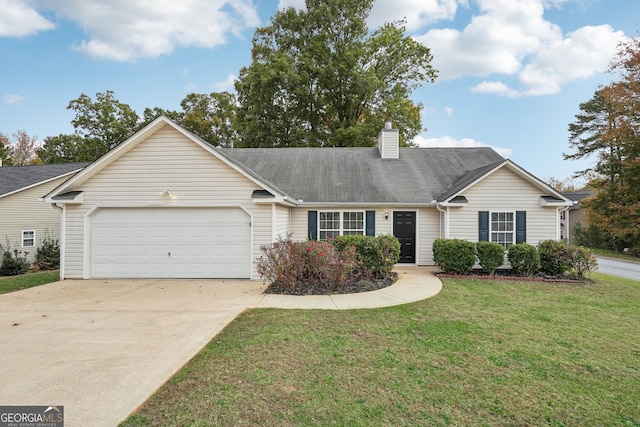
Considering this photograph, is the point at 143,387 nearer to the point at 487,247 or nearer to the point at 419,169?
the point at 487,247

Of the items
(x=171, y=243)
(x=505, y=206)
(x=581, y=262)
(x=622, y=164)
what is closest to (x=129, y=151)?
(x=171, y=243)

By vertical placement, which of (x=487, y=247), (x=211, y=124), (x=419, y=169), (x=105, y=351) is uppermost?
(x=211, y=124)

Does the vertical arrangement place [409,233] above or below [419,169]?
below

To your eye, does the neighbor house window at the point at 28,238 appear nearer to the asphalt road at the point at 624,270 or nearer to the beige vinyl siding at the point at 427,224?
the beige vinyl siding at the point at 427,224

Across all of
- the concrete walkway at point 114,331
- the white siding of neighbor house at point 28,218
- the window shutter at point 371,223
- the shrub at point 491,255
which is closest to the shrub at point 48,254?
the white siding of neighbor house at point 28,218

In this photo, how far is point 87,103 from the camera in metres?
26.7

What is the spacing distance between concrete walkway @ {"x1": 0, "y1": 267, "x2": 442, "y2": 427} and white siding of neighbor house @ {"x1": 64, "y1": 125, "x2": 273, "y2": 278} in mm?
1578

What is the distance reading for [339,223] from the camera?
37.9 feet

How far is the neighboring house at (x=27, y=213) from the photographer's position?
1500 centimetres

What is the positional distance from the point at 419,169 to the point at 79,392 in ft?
43.7

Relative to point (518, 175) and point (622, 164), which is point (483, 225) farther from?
point (622, 164)

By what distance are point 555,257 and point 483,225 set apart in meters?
2.29

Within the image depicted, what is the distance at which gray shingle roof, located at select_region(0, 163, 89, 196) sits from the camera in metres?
15.5

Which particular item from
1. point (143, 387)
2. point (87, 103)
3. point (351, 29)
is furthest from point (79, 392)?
point (87, 103)
